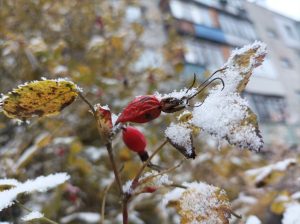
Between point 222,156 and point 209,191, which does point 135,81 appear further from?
point 209,191

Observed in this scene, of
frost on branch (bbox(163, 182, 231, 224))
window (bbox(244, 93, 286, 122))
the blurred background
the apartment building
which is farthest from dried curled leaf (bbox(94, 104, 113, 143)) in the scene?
window (bbox(244, 93, 286, 122))

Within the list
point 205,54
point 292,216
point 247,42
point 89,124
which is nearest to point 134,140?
point 292,216

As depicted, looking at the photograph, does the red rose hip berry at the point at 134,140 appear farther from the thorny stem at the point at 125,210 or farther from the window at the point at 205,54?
the window at the point at 205,54

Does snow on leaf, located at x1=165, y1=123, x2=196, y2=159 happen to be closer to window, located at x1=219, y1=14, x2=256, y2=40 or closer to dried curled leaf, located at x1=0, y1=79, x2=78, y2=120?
dried curled leaf, located at x1=0, y1=79, x2=78, y2=120

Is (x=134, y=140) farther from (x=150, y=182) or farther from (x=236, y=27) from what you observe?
(x=236, y=27)

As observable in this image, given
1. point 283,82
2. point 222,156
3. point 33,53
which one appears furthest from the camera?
point 283,82

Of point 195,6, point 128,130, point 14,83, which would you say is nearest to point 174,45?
point 14,83
